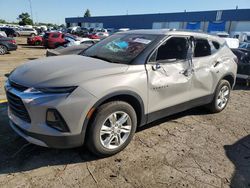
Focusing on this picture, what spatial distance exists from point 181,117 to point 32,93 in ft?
10.4

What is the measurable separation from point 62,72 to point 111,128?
995 mm

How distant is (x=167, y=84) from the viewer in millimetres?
3854

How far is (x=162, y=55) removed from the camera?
3.90 m

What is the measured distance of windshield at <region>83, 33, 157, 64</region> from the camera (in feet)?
12.3

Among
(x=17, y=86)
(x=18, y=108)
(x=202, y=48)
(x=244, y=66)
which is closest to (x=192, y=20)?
(x=244, y=66)

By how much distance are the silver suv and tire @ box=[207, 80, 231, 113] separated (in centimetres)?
42

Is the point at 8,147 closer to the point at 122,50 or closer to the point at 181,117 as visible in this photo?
the point at 122,50

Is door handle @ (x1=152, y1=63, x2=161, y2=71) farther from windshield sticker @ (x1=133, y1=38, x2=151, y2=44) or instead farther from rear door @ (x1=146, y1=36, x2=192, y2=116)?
windshield sticker @ (x1=133, y1=38, x2=151, y2=44)

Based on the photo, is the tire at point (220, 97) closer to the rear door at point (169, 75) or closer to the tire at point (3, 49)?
the rear door at point (169, 75)

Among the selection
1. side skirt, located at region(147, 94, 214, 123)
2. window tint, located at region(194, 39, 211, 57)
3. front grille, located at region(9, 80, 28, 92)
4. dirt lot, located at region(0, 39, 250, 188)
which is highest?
window tint, located at region(194, 39, 211, 57)

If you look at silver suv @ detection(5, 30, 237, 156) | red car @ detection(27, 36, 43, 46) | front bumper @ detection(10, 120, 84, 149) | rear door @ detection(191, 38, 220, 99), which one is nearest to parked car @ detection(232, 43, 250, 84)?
A: rear door @ detection(191, 38, 220, 99)

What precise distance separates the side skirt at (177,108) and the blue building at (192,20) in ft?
135

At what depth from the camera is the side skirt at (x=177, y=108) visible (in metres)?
3.87

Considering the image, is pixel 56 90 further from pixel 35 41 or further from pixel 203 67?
pixel 35 41
